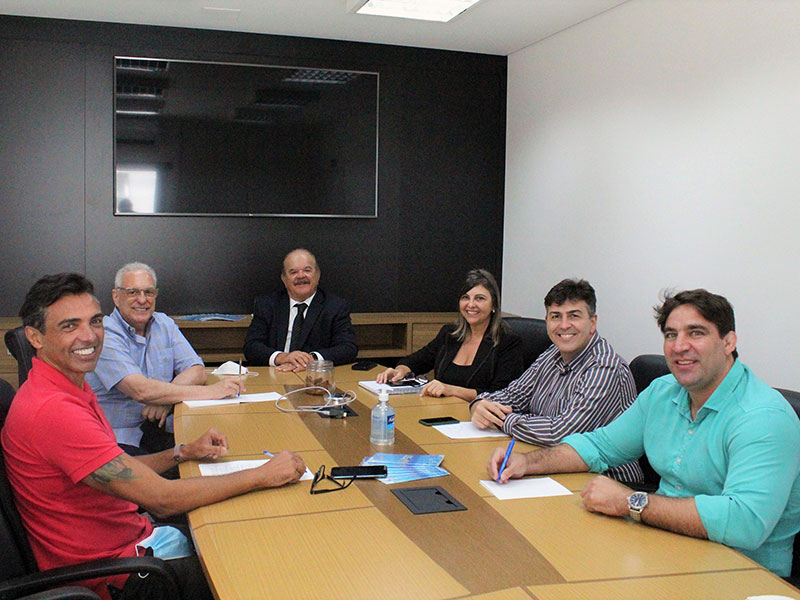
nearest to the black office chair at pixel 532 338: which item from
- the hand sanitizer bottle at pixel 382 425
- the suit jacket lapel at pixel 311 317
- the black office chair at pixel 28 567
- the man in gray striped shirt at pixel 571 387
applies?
the man in gray striped shirt at pixel 571 387

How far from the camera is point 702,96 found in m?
4.13

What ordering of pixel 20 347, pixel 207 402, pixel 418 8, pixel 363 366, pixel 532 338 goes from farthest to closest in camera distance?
pixel 418 8
pixel 363 366
pixel 532 338
pixel 207 402
pixel 20 347

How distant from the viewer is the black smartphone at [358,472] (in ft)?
7.75

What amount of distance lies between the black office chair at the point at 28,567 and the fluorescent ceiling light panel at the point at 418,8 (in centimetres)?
345

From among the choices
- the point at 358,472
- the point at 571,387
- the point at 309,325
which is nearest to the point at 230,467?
the point at 358,472

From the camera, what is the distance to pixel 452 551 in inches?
72.5

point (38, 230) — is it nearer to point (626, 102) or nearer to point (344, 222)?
point (344, 222)

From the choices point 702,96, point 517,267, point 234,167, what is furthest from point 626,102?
point 234,167

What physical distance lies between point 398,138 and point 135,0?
2121 millimetres

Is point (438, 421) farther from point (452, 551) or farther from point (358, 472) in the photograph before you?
point (452, 551)

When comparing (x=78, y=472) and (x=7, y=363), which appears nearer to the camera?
(x=78, y=472)

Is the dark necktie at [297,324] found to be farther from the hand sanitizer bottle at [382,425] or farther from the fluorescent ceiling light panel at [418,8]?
the hand sanitizer bottle at [382,425]

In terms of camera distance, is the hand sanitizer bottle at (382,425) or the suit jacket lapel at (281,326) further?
the suit jacket lapel at (281,326)

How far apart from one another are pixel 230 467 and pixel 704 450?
4.66 feet
